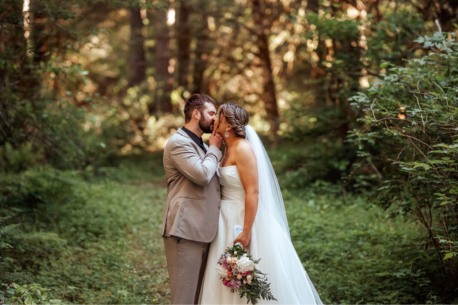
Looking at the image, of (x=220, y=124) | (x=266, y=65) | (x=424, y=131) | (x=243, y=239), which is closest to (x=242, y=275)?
(x=243, y=239)

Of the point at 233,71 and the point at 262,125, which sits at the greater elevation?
the point at 233,71

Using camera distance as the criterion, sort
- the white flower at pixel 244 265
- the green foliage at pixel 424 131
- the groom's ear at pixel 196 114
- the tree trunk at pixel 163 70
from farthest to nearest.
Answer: the tree trunk at pixel 163 70 → the green foliage at pixel 424 131 → the groom's ear at pixel 196 114 → the white flower at pixel 244 265

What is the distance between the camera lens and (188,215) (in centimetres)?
359

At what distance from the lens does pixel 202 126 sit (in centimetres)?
387

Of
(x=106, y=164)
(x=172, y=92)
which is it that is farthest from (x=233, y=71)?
(x=106, y=164)

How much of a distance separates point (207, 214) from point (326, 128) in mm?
6520

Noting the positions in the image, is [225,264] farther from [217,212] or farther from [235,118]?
[235,118]

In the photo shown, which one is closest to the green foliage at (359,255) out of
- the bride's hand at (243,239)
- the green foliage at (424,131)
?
the green foliage at (424,131)

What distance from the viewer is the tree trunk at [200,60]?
56.6ft

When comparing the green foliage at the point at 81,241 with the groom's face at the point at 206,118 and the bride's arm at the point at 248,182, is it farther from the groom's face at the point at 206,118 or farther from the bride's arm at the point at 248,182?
the groom's face at the point at 206,118

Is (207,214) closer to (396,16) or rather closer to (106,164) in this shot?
(396,16)

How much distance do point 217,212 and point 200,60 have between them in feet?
47.8

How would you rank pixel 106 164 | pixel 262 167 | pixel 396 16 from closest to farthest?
pixel 262 167
pixel 396 16
pixel 106 164

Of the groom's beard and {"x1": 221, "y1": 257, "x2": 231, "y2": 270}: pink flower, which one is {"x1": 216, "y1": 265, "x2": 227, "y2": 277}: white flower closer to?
{"x1": 221, "y1": 257, "x2": 231, "y2": 270}: pink flower
